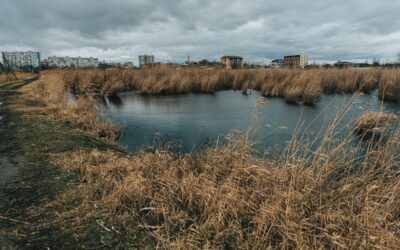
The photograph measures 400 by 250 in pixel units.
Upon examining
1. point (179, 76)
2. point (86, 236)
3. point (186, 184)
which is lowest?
point (86, 236)

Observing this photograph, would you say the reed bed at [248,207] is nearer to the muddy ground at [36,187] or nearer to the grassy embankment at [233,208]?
the grassy embankment at [233,208]

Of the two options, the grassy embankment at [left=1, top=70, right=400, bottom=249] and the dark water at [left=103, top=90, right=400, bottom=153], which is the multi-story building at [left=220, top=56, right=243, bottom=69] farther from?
the grassy embankment at [left=1, top=70, right=400, bottom=249]

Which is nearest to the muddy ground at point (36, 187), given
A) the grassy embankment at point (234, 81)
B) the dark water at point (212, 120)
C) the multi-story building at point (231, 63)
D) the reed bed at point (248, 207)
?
the reed bed at point (248, 207)

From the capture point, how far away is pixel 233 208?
2500 mm

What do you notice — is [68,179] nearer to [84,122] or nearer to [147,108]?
[84,122]

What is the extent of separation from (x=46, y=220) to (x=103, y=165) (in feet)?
4.10

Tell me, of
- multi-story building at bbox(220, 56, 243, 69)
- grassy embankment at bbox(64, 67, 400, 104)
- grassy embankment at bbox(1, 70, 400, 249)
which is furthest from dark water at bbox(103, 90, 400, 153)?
multi-story building at bbox(220, 56, 243, 69)

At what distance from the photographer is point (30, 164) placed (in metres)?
3.82

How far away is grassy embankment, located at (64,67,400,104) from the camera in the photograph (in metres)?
13.5

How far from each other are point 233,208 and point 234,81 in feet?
57.7

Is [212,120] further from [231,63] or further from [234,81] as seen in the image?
[231,63]

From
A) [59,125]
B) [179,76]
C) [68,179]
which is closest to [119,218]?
[68,179]

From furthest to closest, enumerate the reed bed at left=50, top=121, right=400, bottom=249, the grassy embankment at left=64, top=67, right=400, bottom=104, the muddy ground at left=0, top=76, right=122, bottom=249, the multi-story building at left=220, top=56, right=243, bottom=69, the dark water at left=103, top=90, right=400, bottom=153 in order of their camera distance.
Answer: the multi-story building at left=220, top=56, right=243, bottom=69 → the grassy embankment at left=64, top=67, right=400, bottom=104 → the dark water at left=103, top=90, right=400, bottom=153 → the muddy ground at left=0, top=76, right=122, bottom=249 → the reed bed at left=50, top=121, right=400, bottom=249

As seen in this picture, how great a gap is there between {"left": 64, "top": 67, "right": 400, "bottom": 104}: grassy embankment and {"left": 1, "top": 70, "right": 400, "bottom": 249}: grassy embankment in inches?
399
